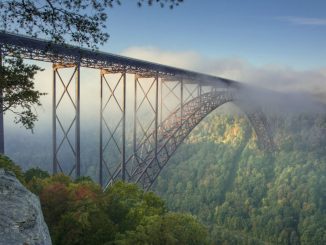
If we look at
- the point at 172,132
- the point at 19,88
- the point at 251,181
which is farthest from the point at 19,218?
the point at 251,181

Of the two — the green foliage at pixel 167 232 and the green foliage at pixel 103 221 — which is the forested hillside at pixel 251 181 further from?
the green foliage at pixel 167 232

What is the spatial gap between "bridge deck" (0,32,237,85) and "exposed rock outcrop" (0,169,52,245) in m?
5.56

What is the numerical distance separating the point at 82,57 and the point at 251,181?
53536 millimetres

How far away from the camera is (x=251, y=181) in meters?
69.2

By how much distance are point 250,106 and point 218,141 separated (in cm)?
2509


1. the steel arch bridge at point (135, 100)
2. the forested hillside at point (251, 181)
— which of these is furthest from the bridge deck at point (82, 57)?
the forested hillside at point (251, 181)

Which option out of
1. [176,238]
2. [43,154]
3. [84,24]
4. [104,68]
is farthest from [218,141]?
[84,24]

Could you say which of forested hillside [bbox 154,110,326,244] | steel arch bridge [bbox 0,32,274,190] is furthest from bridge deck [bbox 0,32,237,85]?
forested hillside [bbox 154,110,326,244]

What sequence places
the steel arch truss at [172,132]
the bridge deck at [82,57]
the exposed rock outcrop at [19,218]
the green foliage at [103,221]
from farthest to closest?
the steel arch truss at [172,132] < the bridge deck at [82,57] < the green foliage at [103,221] < the exposed rock outcrop at [19,218]

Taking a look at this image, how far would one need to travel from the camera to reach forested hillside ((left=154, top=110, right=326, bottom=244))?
55.4 meters

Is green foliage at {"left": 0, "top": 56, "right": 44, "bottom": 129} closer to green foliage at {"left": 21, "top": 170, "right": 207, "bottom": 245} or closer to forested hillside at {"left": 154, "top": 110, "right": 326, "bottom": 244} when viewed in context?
green foliage at {"left": 21, "top": 170, "right": 207, "bottom": 245}

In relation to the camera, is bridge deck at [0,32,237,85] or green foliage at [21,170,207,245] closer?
green foliage at [21,170,207,245]

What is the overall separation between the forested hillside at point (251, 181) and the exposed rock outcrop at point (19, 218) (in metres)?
45.0

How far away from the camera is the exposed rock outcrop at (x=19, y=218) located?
5.56 meters
